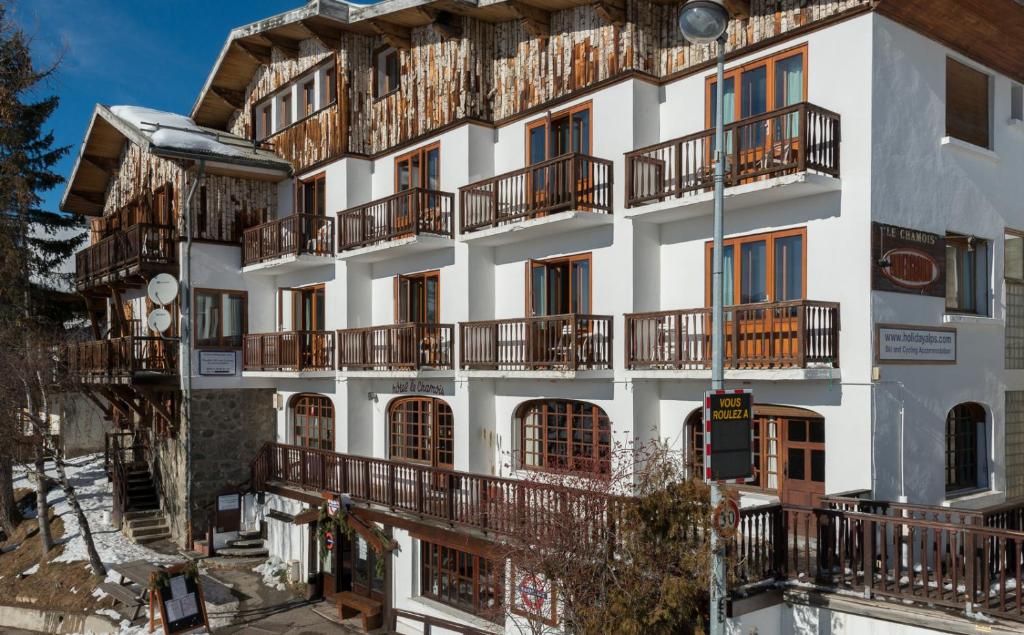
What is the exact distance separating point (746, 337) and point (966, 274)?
515cm

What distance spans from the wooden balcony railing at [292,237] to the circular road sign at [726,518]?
14755 mm

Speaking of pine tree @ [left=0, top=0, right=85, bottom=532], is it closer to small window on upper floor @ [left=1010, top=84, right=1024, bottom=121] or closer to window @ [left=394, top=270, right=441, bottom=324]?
window @ [left=394, top=270, right=441, bottom=324]

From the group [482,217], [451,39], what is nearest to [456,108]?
[451,39]

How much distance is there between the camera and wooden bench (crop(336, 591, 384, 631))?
16.6 m

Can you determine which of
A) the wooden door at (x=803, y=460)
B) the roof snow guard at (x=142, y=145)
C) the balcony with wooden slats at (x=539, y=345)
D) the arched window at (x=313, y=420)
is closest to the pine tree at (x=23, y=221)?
the roof snow guard at (x=142, y=145)

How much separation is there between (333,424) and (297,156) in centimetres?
798

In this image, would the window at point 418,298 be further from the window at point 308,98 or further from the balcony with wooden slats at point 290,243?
the window at point 308,98

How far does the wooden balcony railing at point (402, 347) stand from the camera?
1814cm

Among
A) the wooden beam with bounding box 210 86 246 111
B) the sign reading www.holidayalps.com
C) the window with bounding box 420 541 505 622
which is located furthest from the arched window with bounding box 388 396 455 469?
the wooden beam with bounding box 210 86 246 111

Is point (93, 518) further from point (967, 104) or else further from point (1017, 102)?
point (1017, 102)

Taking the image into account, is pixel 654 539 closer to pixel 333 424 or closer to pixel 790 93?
pixel 790 93

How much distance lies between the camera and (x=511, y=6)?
17094 mm

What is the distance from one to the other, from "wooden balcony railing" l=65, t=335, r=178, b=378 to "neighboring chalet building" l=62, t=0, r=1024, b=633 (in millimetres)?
110

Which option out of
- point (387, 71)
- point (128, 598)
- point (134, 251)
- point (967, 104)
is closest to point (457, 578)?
point (128, 598)
